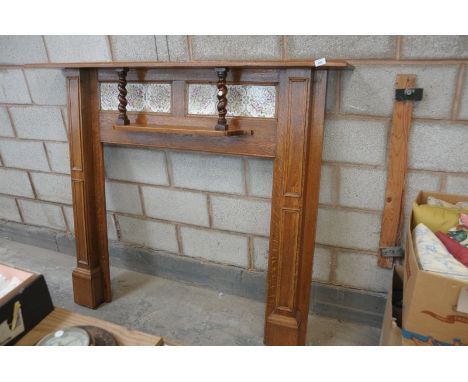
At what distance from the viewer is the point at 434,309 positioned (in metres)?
1.08

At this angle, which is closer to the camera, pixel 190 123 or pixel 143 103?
pixel 190 123

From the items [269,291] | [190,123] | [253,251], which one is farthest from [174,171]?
[269,291]

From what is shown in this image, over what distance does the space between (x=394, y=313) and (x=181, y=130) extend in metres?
1.12

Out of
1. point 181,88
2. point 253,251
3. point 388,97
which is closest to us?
point 388,97

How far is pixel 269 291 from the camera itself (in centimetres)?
165

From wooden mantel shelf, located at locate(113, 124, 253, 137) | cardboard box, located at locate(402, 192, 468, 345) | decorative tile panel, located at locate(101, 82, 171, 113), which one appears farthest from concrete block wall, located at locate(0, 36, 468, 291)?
cardboard box, located at locate(402, 192, 468, 345)

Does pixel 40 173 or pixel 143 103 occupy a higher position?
pixel 143 103

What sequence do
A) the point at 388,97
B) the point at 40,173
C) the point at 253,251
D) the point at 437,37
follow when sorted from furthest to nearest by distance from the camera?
the point at 40,173 → the point at 253,251 → the point at 388,97 → the point at 437,37

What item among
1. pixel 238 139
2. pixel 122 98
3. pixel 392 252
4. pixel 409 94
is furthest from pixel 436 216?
pixel 122 98

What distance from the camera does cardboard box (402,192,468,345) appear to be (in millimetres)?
1027

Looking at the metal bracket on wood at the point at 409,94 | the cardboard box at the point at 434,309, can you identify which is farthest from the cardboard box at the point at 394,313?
the metal bracket on wood at the point at 409,94

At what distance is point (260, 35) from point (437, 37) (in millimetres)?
693

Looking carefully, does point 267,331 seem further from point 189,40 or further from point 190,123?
point 189,40

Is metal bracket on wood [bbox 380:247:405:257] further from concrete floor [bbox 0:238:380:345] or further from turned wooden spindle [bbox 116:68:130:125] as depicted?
turned wooden spindle [bbox 116:68:130:125]
